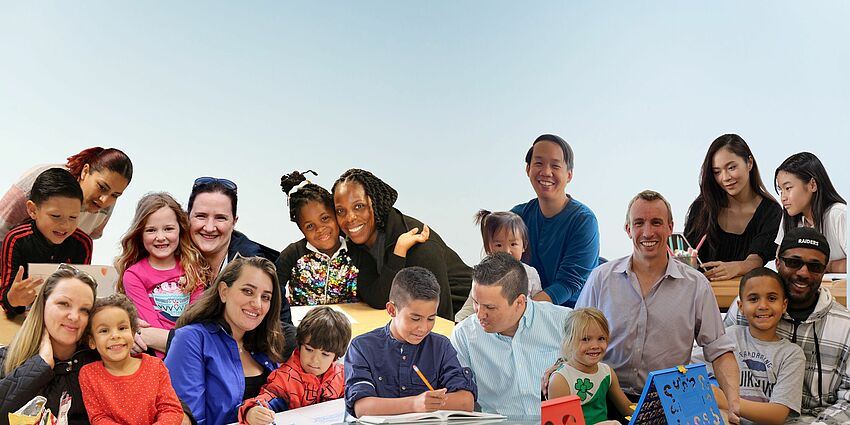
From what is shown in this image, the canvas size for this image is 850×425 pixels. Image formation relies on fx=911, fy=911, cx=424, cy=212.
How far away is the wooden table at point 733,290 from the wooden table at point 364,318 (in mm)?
1626

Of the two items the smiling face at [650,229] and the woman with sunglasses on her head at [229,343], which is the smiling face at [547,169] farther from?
the woman with sunglasses on her head at [229,343]

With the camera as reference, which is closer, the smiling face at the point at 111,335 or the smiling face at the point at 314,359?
the smiling face at the point at 111,335

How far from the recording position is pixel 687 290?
470 centimetres

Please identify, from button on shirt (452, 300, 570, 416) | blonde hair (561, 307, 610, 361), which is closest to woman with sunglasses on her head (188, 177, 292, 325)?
button on shirt (452, 300, 570, 416)

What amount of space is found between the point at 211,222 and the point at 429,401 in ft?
5.17

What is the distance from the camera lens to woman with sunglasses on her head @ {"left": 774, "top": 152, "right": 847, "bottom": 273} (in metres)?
5.44

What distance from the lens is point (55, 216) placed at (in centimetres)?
449

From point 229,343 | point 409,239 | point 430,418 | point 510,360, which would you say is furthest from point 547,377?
point 229,343

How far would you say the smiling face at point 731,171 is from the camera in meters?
5.54

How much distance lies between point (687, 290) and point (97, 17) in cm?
337

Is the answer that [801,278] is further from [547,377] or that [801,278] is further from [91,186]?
[91,186]

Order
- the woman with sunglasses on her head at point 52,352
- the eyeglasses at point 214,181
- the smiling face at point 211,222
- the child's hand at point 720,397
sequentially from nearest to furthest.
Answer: the woman with sunglasses on her head at point 52,352 → the child's hand at point 720,397 → the smiling face at point 211,222 → the eyeglasses at point 214,181

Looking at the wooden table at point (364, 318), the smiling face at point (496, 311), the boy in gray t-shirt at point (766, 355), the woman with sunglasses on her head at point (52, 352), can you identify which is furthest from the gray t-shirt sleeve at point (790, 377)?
the woman with sunglasses on her head at point (52, 352)

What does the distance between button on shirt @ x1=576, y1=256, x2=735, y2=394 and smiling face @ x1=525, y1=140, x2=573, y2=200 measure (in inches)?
33.2
